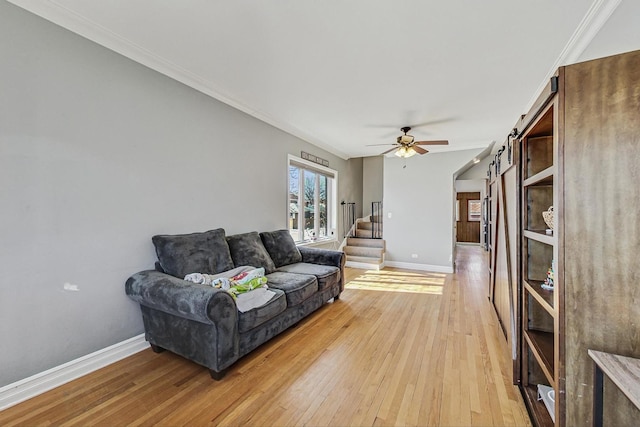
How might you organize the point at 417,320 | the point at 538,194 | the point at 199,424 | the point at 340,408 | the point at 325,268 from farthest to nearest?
the point at 325,268, the point at 417,320, the point at 538,194, the point at 340,408, the point at 199,424

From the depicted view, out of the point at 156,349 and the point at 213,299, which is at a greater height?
the point at 213,299

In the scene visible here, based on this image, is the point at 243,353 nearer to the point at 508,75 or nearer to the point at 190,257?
the point at 190,257

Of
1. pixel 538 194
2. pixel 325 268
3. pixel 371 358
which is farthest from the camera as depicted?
pixel 325 268

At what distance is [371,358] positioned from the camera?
2318 mm

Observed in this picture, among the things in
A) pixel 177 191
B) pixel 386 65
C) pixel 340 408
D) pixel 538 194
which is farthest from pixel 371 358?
pixel 386 65

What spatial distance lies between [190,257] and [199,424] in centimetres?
136

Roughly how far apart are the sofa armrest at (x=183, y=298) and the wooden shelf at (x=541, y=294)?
6.35 feet

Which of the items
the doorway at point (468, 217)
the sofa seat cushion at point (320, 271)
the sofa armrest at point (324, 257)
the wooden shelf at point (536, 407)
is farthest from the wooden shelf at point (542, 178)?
the doorway at point (468, 217)

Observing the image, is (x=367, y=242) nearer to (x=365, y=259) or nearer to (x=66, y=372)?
(x=365, y=259)

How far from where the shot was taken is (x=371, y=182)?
27.5 ft

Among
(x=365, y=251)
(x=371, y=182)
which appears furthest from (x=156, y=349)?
(x=371, y=182)

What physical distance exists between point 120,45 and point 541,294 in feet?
11.8

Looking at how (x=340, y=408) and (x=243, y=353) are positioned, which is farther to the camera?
(x=243, y=353)

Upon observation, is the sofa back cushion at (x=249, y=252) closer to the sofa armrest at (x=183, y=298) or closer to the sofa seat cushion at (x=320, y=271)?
the sofa seat cushion at (x=320, y=271)
